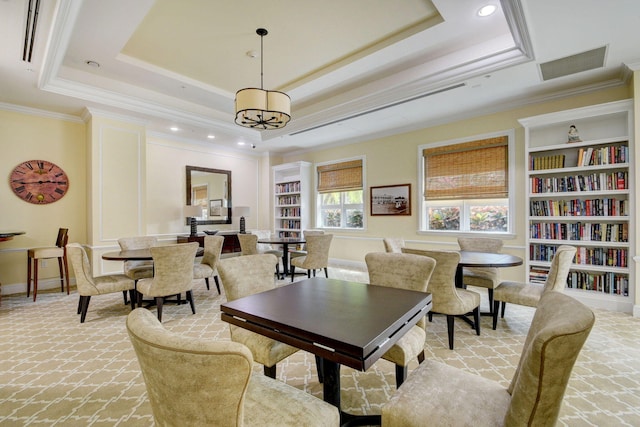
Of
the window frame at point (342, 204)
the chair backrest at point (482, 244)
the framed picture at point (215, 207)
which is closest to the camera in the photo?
the chair backrest at point (482, 244)

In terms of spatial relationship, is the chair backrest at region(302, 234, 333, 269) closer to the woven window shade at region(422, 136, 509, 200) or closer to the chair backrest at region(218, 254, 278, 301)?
the woven window shade at region(422, 136, 509, 200)

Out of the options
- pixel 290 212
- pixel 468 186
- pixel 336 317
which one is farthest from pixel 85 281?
pixel 468 186

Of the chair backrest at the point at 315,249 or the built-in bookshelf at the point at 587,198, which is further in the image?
the chair backrest at the point at 315,249

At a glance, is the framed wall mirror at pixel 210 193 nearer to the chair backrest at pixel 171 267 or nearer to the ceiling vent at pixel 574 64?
the chair backrest at pixel 171 267

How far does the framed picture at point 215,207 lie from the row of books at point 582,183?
5.87 metres

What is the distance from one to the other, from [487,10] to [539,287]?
2769 mm

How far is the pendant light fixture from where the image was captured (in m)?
2.99

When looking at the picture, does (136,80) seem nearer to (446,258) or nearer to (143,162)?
(143,162)

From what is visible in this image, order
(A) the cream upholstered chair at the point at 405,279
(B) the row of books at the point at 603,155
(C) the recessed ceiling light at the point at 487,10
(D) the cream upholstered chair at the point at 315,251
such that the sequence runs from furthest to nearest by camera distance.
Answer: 1. (D) the cream upholstered chair at the point at 315,251
2. (B) the row of books at the point at 603,155
3. (C) the recessed ceiling light at the point at 487,10
4. (A) the cream upholstered chair at the point at 405,279

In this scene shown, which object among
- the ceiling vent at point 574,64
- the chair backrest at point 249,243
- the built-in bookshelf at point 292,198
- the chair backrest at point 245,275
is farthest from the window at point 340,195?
the chair backrest at point 245,275

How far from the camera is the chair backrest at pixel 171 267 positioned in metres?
3.13

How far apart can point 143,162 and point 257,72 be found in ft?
8.84

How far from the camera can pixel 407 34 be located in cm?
310

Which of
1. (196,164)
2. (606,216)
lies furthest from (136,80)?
(606,216)
